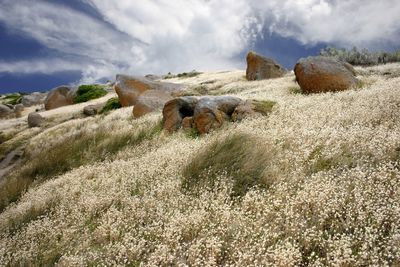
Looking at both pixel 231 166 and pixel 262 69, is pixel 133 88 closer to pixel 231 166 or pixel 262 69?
pixel 262 69

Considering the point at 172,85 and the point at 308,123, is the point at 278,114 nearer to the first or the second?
the point at 308,123

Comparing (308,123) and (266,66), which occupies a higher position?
(266,66)

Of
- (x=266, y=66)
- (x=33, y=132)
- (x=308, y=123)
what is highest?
(x=266, y=66)

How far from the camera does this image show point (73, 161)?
1336 cm

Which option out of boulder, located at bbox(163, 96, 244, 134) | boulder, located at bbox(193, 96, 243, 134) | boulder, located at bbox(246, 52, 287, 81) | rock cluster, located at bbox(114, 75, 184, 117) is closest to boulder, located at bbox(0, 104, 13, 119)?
rock cluster, located at bbox(114, 75, 184, 117)

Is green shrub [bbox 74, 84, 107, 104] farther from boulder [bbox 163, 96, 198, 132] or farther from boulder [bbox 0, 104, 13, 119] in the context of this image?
boulder [bbox 163, 96, 198, 132]

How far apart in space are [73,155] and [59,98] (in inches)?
1220

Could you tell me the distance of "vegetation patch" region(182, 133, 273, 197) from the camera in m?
7.48

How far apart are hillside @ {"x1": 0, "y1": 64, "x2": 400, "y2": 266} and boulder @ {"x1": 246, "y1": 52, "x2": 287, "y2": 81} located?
71.9ft

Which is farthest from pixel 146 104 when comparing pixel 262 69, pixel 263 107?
pixel 262 69

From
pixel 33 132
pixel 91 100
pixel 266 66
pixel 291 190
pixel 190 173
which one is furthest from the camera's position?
pixel 91 100

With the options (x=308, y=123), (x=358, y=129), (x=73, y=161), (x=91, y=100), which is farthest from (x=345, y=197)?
(x=91, y=100)

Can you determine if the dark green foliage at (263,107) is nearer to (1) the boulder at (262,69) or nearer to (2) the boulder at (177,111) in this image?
(2) the boulder at (177,111)

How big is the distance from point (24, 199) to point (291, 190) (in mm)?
7328
